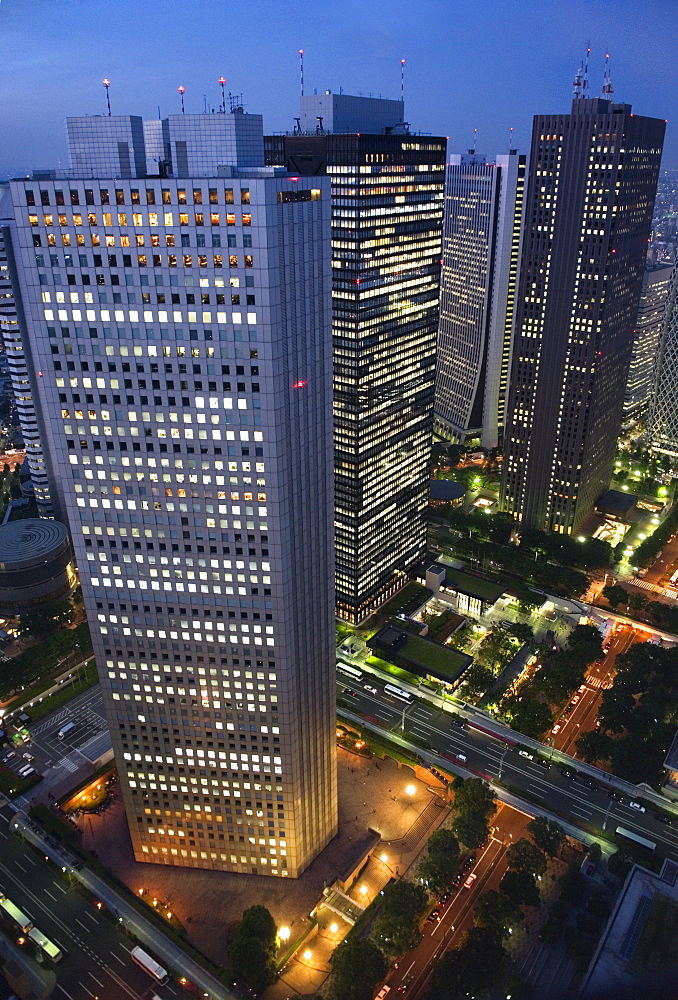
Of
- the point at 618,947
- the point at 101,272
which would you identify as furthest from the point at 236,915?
the point at 101,272

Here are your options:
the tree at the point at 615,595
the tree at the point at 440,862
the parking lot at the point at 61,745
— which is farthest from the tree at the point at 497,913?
the tree at the point at 615,595

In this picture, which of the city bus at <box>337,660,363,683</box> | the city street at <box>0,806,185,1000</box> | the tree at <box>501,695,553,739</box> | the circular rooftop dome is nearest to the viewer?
the city street at <box>0,806,185,1000</box>

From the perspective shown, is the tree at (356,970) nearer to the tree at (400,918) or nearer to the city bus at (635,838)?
the tree at (400,918)

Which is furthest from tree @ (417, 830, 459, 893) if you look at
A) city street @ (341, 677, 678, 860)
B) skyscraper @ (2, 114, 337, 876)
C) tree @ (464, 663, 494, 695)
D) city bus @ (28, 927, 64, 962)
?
city bus @ (28, 927, 64, 962)

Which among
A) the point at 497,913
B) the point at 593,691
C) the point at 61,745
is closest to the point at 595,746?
the point at 593,691

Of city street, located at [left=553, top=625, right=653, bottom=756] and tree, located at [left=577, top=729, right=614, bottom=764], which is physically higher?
tree, located at [left=577, top=729, right=614, bottom=764]

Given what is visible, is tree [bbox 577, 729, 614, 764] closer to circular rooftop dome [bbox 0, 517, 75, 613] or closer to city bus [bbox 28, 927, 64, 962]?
city bus [bbox 28, 927, 64, 962]

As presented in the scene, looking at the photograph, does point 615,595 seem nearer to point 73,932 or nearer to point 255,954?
point 255,954
